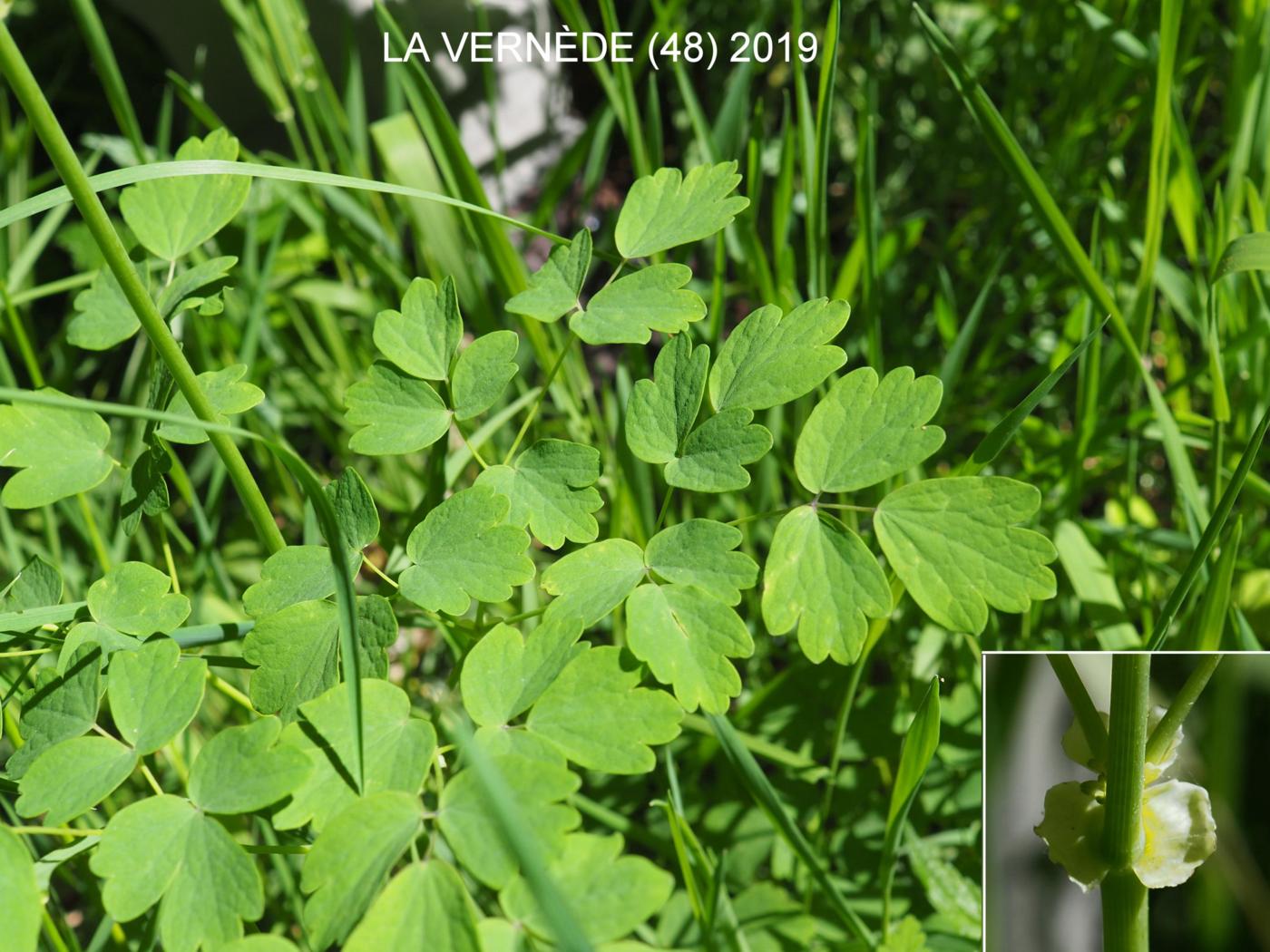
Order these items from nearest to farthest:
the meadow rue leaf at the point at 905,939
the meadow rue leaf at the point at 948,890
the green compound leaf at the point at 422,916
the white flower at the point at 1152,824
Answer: the green compound leaf at the point at 422,916 < the white flower at the point at 1152,824 < the meadow rue leaf at the point at 905,939 < the meadow rue leaf at the point at 948,890

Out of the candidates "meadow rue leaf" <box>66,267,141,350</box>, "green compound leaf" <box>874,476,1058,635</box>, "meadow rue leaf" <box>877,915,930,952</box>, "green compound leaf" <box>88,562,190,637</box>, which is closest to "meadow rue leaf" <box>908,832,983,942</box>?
"meadow rue leaf" <box>877,915,930,952</box>

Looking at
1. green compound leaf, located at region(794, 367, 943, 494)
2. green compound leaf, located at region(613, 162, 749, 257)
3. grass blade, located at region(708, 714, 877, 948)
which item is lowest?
grass blade, located at region(708, 714, 877, 948)

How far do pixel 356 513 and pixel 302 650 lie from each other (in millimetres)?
83

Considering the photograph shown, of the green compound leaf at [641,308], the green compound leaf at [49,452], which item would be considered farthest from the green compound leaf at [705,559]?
the green compound leaf at [49,452]

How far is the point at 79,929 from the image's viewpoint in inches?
44.4

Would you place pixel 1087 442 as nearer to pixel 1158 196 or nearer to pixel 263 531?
pixel 1158 196

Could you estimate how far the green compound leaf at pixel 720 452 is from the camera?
558mm

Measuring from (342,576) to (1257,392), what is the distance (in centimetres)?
88

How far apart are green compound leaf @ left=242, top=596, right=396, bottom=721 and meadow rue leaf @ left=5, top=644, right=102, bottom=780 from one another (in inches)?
3.5

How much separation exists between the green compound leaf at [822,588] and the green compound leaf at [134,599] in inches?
13.3

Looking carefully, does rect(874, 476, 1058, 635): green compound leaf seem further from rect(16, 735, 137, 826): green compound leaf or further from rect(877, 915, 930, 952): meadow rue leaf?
rect(16, 735, 137, 826): green compound leaf

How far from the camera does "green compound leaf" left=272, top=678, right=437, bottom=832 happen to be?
500mm

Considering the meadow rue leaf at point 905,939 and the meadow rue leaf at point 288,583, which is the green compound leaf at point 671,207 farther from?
the meadow rue leaf at point 905,939

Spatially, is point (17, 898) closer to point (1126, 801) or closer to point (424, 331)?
point (424, 331)
